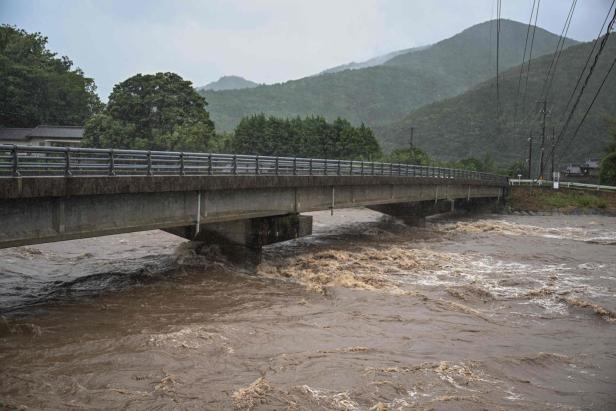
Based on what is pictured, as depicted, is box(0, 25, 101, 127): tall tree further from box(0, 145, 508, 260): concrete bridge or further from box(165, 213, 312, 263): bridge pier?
box(165, 213, 312, 263): bridge pier

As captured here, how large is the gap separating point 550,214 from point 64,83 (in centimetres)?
6989

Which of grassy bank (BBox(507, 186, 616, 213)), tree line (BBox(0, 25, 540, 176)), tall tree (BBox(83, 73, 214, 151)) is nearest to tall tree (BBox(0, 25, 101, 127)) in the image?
tree line (BBox(0, 25, 540, 176))

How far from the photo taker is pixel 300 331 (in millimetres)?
12531

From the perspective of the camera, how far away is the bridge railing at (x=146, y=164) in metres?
12.4

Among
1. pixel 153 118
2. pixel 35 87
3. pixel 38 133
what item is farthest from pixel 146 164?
pixel 35 87

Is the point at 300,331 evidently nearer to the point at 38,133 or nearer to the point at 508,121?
the point at 38,133

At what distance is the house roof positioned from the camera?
64.0 meters

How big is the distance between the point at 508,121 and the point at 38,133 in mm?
113227

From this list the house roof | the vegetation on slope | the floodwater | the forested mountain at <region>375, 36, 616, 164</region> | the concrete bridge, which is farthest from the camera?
the forested mountain at <region>375, 36, 616, 164</region>

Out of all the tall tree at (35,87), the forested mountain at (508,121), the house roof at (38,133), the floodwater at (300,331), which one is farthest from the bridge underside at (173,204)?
the forested mountain at (508,121)

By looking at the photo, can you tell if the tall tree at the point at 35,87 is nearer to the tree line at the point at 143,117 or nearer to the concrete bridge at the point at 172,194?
the tree line at the point at 143,117

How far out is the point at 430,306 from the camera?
15.2 m

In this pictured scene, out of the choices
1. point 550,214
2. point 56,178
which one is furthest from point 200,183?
point 550,214

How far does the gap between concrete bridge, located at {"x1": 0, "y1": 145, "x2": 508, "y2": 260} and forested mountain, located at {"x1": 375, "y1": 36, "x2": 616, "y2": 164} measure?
3865 inches
